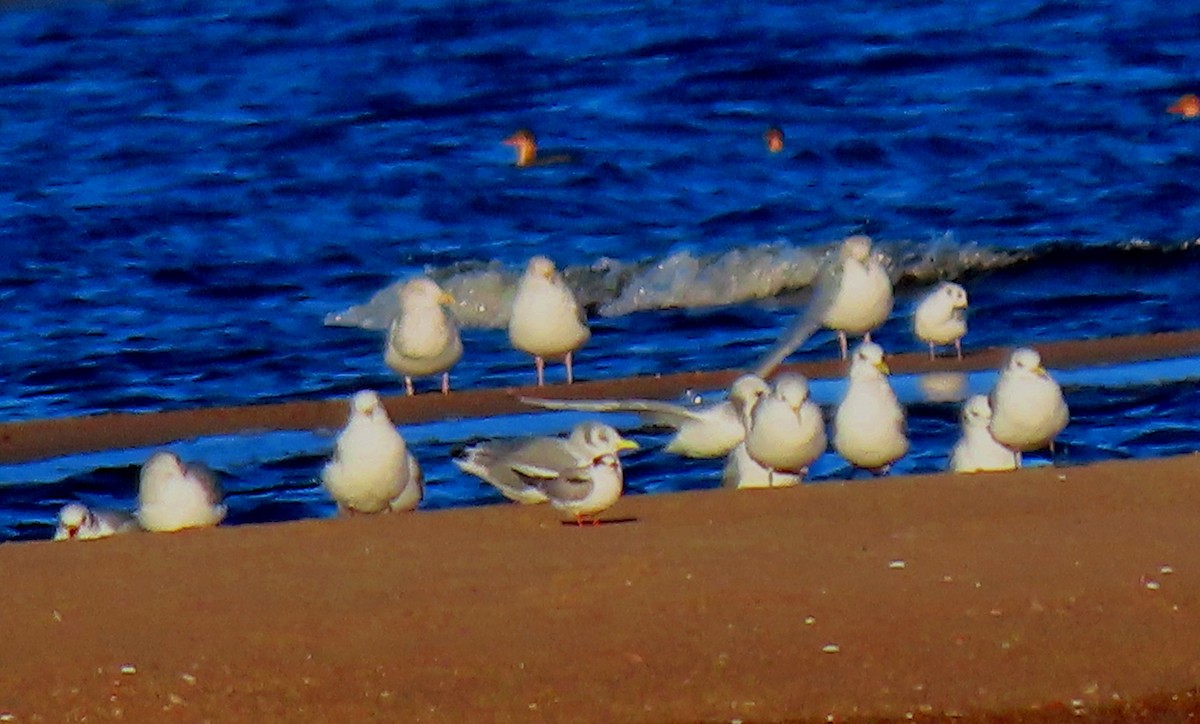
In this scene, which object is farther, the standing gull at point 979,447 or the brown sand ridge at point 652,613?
the standing gull at point 979,447

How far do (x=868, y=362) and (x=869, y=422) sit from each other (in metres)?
0.27

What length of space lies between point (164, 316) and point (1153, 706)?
34.9ft

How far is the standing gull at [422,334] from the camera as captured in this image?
11219mm

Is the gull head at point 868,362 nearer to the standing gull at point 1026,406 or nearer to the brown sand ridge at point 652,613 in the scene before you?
the standing gull at point 1026,406

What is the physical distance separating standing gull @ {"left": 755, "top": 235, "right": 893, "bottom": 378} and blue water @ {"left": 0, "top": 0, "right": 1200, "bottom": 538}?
89cm

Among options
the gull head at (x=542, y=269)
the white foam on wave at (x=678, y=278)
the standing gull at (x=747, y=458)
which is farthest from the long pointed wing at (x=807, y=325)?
the white foam on wave at (x=678, y=278)

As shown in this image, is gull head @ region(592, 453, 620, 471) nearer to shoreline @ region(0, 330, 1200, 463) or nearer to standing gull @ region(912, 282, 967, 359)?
shoreline @ region(0, 330, 1200, 463)

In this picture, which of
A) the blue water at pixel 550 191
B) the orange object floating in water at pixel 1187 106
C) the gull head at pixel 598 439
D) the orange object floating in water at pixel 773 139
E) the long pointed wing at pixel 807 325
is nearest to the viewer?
the gull head at pixel 598 439

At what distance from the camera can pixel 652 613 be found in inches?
254

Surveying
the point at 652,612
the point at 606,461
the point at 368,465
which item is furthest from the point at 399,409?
the point at 652,612

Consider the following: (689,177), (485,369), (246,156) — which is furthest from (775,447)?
(246,156)

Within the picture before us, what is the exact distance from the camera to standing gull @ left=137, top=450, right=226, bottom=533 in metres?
8.81

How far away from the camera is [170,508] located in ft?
29.0

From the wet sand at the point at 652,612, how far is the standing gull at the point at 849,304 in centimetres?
406
